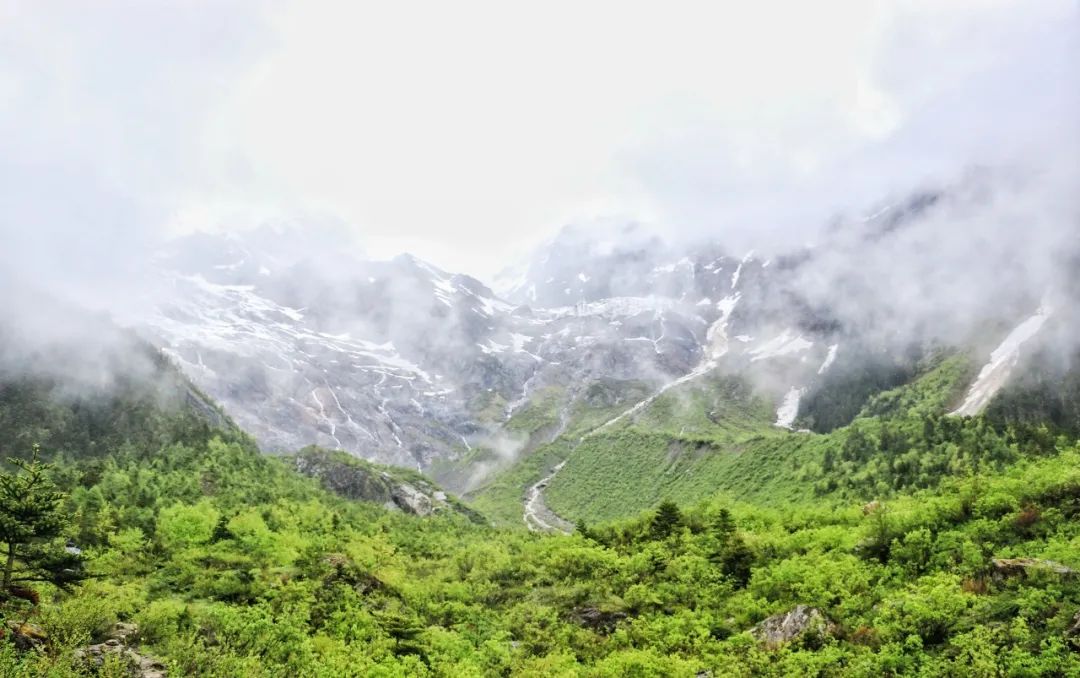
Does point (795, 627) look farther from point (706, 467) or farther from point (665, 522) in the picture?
point (706, 467)

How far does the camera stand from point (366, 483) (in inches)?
3996

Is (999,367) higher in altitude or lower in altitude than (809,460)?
lower

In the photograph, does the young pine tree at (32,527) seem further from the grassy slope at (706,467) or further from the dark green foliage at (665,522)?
the grassy slope at (706,467)

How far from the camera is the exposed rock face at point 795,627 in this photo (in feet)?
91.2

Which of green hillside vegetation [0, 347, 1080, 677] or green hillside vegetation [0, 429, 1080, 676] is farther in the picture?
green hillside vegetation [0, 429, 1080, 676]

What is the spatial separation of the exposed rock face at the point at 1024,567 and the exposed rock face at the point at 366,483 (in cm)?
8003

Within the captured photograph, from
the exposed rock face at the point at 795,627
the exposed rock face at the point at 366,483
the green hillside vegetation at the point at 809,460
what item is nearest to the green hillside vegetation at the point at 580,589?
the exposed rock face at the point at 795,627

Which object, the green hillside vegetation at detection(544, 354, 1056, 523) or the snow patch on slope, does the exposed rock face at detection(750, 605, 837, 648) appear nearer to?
the green hillside vegetation at detection(544, 354, 1056, 523)

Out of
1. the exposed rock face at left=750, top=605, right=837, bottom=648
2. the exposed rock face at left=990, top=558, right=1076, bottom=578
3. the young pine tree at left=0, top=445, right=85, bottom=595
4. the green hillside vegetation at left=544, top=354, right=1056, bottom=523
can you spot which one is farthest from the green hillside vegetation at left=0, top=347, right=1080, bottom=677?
the green hillside vegetation at left=544, top=354, right=1056, bottom=523

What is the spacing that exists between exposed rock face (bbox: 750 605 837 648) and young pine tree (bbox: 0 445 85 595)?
89.2 ft

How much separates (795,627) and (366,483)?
270ft

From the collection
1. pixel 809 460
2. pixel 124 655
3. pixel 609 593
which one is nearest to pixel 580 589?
pixel 609 593

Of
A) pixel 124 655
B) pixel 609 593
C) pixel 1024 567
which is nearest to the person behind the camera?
pixel 124 655

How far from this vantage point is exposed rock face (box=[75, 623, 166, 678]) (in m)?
21.2
